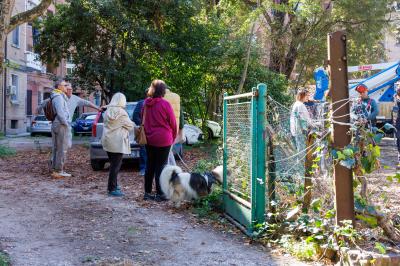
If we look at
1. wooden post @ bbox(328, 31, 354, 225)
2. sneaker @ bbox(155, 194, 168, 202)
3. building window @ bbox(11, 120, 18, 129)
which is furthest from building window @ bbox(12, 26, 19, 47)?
wooden post @ bbox(328, 31, 354, 225)

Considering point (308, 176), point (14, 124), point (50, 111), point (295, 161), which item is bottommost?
point (308, 176)

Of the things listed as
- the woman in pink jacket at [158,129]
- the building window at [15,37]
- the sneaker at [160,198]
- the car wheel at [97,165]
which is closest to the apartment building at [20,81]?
the building window at [15,37]

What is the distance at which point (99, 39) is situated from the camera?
20078 mm

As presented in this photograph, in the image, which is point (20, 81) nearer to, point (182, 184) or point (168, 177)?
point (168, 177)

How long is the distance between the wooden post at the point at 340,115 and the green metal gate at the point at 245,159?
3.47ft

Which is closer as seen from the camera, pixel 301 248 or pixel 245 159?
pixel 301 248

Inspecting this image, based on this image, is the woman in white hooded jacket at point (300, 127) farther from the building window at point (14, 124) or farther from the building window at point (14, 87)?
the building window at point (14, 124)

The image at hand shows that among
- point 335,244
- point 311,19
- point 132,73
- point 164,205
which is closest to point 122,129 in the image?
point 164,205

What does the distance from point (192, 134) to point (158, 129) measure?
9863 mm

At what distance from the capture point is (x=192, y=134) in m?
17.8


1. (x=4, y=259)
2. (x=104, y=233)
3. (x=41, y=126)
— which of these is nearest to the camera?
(x=4, y=259)

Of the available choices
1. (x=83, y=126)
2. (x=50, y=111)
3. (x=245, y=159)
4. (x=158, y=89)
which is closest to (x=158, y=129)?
(x=158, y=89)

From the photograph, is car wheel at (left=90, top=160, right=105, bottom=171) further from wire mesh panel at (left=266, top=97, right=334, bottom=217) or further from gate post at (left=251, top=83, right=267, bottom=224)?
gate post at (left=251, top=83, right=267, bottom=224)

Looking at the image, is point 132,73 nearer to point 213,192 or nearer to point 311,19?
point 311,19
